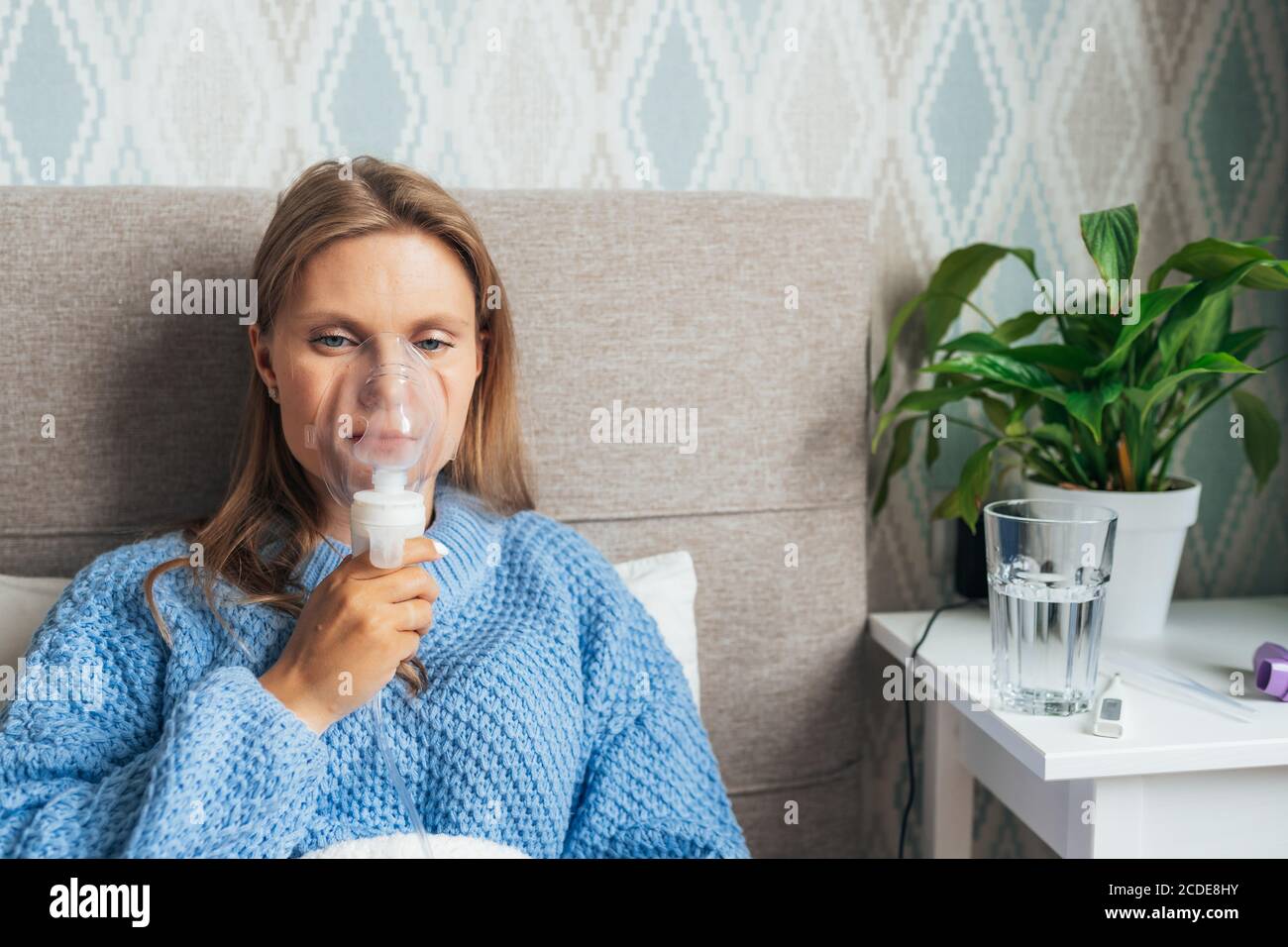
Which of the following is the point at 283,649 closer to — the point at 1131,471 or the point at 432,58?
the point at 432,58

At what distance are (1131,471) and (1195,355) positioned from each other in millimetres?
151

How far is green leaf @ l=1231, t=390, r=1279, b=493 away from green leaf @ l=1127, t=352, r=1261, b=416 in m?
0.22

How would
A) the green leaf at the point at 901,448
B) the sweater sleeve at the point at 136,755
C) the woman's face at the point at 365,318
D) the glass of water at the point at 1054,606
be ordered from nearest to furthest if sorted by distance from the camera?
the sweater sleeve at the point at 136,755 → the woman's face at the point at 365,318 → the glass of water at the point at 1054,606 → the green leaf at the point at 901,448

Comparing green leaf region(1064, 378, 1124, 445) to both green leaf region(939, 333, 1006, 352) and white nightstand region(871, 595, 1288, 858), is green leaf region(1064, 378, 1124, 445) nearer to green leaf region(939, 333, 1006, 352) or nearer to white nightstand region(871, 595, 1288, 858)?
green leaf region(939, 333, 1006, 352)

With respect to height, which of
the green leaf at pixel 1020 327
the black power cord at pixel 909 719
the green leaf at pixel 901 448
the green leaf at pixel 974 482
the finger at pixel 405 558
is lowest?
the black power cord at pixel 909 719

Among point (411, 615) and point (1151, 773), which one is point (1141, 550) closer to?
point (1151, 773)

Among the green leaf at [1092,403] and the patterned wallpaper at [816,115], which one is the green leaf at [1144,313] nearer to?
the green leaf at [1092,403]

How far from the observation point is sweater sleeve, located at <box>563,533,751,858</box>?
953 millimetres

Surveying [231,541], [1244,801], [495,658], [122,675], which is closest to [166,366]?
[231,541]

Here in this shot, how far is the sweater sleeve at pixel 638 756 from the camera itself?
3.13ft

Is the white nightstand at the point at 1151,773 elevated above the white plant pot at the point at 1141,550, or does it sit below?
below

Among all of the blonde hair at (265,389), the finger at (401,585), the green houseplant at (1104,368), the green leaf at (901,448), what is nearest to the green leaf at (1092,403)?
the green houseplant at (1104,368)

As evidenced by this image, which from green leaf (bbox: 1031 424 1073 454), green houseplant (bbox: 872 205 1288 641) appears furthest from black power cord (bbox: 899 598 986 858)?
green leaf (bbox: 1031 424 1073 454)

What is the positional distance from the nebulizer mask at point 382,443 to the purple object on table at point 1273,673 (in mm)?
845
